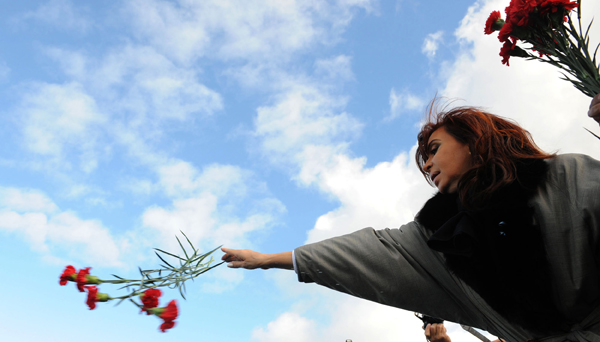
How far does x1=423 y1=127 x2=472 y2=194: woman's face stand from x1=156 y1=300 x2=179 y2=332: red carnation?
160 cm

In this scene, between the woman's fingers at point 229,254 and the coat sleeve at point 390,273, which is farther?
the coat sleeve at point 390,273

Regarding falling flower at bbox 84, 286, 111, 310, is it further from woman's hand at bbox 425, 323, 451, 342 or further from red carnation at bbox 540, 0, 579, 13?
woman's hand at bbox 425, 323, 451, 342

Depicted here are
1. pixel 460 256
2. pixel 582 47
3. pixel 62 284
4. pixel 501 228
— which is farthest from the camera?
pixel 460 256

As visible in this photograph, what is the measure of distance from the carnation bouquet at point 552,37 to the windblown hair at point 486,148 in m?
0.44

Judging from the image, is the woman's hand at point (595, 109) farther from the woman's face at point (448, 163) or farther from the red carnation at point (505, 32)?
the woman's face at point (448, 163)

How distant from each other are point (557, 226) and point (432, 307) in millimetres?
883

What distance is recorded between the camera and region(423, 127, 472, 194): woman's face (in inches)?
101

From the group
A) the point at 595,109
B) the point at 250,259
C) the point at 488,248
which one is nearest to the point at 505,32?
the point at 595,109

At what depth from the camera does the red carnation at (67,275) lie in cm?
199

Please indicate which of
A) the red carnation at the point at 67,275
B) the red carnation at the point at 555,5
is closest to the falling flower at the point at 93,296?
the red carnation at the point at 67,275

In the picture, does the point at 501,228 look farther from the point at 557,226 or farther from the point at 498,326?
the point at 498,326

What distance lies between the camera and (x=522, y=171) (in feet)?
7.69

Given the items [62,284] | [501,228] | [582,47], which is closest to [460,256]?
[501,228]

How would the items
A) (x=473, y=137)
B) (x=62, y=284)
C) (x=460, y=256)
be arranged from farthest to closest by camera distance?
1. (x=473, y=137)
2. (x=460, y=256)
3. (x=62, y=284)
